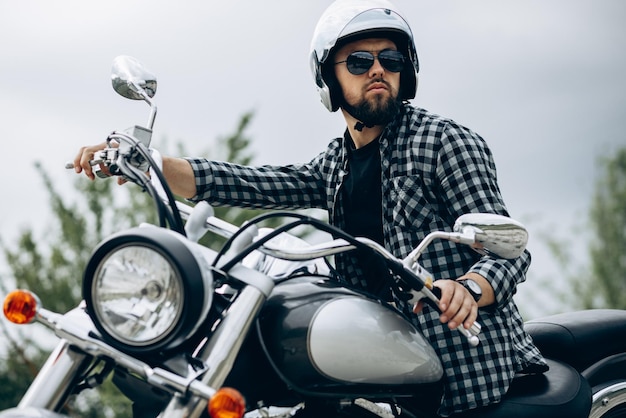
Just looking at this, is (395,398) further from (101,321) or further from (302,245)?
(101,321)

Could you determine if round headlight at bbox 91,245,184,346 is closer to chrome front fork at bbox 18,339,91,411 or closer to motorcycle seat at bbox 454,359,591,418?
chrome front fork at bbox 18,339,91,411

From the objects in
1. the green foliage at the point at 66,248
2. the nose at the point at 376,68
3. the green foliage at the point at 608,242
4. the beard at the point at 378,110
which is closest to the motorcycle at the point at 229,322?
the beard at the point at 378,110

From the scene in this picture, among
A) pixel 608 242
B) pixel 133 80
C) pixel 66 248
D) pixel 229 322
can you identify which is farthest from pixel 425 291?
pixel 608 242

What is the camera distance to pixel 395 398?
7.25 ft

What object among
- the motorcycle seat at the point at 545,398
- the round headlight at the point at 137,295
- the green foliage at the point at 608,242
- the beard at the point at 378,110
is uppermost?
the green foliage at the point at 608,242

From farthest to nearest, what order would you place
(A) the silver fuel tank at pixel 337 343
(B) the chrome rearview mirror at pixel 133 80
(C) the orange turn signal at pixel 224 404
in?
(B) the chrome rearview mirror at pixel 133 80 → (A) the silver fuel tank at pixel 337 343 → (C) the orange turn signal at pixel 224 404

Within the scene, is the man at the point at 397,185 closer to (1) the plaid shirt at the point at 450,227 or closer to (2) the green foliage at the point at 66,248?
(1) the plaid shirt at the point at 450,227

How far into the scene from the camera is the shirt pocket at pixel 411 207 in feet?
8.45

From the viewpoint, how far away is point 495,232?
193 centimetres

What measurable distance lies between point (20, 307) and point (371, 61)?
A: 59.1 inches

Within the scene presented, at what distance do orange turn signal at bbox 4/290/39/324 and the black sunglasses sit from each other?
1439 millimetres

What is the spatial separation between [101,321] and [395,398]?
0.85m

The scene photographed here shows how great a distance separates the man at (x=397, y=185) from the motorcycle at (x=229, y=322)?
0.15 meters

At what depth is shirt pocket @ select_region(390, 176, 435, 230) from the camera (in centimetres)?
257
